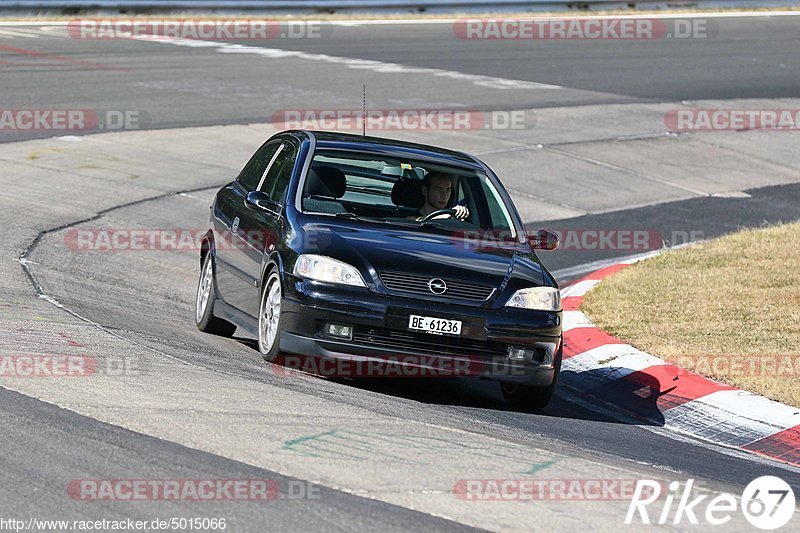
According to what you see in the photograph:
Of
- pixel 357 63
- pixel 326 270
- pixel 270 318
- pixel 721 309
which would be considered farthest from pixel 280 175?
pixel 357 63

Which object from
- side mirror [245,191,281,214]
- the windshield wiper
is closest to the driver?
the windshield wiper

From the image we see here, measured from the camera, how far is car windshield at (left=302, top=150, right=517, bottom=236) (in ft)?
31.0

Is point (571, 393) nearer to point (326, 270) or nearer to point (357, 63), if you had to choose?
point (326, 270)

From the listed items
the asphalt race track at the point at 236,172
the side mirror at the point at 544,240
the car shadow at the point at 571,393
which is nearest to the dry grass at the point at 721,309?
the car shadow at the point at 571,393

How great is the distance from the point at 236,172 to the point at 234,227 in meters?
7.05

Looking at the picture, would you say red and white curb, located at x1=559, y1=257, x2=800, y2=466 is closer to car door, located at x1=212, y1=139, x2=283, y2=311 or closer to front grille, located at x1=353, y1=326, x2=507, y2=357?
front grille, located at x1=353, y1=326, x2=507, y2=357

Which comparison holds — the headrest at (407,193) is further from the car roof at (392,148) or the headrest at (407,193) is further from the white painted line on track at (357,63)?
the white painted line on track at (357,63)

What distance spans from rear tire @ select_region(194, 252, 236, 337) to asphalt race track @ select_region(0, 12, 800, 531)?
0.39ft

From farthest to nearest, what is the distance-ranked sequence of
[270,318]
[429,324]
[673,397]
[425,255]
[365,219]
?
1. [673,397]
2. [365,219]
3. [270,318]
4. [425,255]
5. [429,324]

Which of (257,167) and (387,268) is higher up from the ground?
(257,167)

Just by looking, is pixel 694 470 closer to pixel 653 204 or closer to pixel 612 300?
pixel 612 300

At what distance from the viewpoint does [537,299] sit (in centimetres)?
859

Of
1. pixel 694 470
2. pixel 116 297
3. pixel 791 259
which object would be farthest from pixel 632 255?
pixel 694 470

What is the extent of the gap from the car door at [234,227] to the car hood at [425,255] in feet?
3.21
